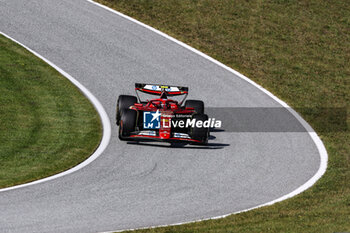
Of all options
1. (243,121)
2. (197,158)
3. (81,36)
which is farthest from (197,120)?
(81,36)

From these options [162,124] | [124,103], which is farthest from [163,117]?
[124,103]

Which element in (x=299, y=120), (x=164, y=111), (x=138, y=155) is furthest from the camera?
(x=299, y=120)

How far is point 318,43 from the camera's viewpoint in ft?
94.5

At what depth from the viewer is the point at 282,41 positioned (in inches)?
1124

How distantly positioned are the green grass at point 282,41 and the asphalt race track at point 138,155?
0.92 metres

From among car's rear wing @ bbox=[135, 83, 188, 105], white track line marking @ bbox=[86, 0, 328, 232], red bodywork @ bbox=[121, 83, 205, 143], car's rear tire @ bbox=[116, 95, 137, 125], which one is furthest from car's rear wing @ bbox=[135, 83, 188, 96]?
white track line marking @ bbox=[86, 0, 328, 232]

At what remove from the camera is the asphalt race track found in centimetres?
1280

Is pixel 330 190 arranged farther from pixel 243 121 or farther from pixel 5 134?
pixel 5 134

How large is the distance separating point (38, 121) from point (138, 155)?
3628 millimetres

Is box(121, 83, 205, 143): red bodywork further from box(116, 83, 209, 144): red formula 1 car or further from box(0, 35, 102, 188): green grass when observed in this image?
box(0, 35, 102, 188): green grass

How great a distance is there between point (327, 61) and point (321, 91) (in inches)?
125

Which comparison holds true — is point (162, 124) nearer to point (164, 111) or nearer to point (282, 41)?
point (164, 111)

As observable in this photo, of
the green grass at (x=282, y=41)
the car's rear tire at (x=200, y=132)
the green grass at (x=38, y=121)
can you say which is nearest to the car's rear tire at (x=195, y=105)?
the car's rear tire at (x=200, y=132)

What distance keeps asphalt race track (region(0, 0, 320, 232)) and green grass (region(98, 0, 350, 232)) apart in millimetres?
923
